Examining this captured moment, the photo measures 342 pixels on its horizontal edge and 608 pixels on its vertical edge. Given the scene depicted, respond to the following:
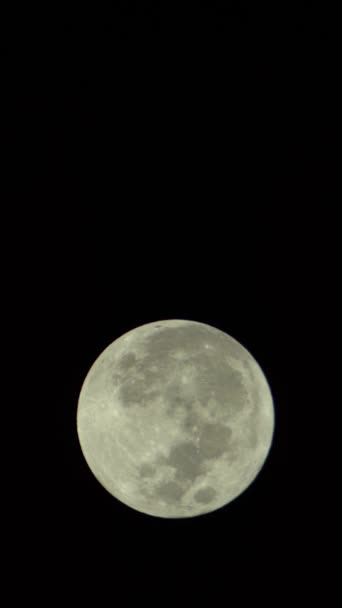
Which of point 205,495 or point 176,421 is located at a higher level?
point 176,421

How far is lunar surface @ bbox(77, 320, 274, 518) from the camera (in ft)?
26.8

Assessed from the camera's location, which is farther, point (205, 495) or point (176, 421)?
point (205, 495)

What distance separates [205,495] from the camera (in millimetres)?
8570

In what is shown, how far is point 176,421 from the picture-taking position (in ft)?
26.6

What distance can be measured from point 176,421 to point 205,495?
4.30 ft

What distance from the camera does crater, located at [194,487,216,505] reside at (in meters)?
8.50

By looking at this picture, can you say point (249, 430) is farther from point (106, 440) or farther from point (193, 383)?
point (106, 440)

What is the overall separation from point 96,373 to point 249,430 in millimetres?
2475

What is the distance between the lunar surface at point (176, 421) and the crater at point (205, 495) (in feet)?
0.06

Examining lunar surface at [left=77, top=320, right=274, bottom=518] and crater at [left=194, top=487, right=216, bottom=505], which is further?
crater at [left=194, top=487, right=216, bottom=505]

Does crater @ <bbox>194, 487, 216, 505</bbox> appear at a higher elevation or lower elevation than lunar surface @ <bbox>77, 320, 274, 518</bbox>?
lower

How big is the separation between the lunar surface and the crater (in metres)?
0.02

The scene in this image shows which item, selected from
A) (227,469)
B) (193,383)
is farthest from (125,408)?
(227,469)

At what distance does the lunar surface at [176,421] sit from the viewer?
321 inches
